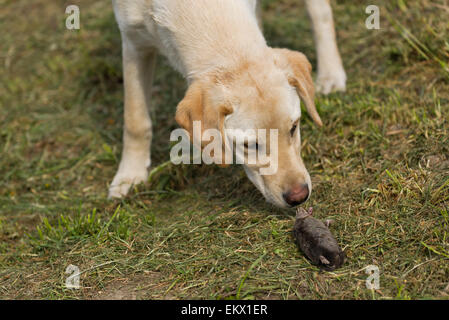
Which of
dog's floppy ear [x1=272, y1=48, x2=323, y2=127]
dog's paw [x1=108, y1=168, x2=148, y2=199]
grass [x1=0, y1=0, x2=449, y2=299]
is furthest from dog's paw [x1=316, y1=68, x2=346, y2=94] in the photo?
dog's paw [x1=108, y1=168, x2=148, y2=199]

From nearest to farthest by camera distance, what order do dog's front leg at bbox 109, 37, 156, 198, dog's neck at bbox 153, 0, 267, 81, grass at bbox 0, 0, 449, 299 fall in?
grass at bbox 0, 0, 449, 299 → dog's neck at bbox 153, 0, 267, 81 → dog's front leg at bbox 109, 37, 156, 198

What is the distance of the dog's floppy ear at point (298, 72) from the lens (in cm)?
380

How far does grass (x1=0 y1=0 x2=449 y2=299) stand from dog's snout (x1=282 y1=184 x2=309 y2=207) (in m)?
0.32

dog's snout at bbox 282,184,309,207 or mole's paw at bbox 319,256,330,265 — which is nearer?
mole's paw at bbox 319,256,330,265

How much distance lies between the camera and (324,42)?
18.4ft

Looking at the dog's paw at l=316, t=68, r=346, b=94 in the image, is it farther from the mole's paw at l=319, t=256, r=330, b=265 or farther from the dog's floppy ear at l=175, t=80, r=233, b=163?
the mole's paw at l=319, t=256, r=330, b=265

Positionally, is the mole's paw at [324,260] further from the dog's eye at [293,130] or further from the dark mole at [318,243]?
the dog's eye at [293,130]

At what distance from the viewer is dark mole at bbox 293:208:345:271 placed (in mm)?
3416

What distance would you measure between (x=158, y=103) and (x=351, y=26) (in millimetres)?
2255

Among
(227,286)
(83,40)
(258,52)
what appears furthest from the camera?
(83,40)

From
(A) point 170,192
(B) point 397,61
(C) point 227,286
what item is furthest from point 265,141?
(B) point 397,61

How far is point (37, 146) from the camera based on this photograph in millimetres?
5945

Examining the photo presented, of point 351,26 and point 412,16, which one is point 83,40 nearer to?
point 351,26

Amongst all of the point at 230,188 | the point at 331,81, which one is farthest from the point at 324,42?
the point at 230,188
